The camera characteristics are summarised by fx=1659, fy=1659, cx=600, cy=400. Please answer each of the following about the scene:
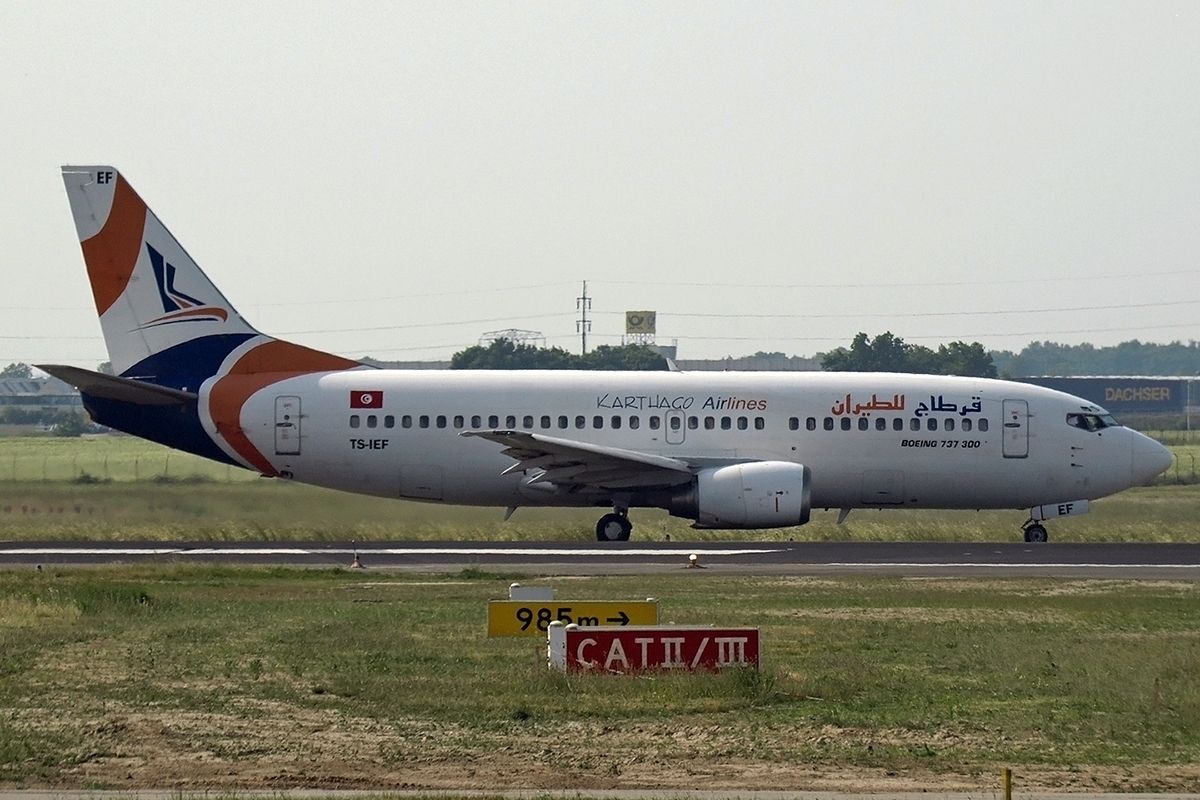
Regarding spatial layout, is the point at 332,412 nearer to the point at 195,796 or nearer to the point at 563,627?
the point at 563,627

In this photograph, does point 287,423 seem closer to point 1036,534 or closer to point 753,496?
point 753,496

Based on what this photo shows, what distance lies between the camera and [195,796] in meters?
11.1

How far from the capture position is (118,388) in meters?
34.1

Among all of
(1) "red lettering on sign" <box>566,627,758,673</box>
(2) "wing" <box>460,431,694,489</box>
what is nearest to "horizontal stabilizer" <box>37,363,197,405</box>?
(2) "wing" <box>460,431,694,489</box>

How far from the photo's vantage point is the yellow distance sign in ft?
58.1

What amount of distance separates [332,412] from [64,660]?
18.1 metres

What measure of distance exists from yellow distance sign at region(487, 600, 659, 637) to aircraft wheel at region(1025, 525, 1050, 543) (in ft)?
64.9

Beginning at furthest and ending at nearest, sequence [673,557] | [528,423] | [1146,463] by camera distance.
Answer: [1146,463], [528,423], [673,557]

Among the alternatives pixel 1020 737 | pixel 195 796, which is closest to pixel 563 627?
pixel 1020 737

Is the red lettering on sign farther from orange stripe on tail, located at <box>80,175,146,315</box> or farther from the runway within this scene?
orange stripe on tail, located at <box>80,175,146,315</box>

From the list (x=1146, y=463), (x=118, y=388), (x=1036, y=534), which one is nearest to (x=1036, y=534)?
(x=1036, y=534)

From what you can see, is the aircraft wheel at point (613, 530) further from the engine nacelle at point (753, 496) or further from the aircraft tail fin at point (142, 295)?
the aircraft tail fin at point (142, 295)

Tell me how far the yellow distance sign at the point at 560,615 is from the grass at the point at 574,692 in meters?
0.28

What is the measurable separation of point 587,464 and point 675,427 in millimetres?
2376
